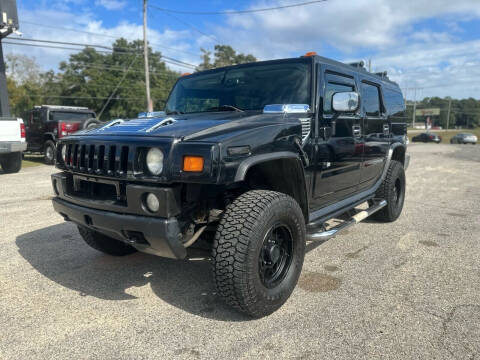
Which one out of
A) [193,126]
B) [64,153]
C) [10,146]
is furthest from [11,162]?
[193,126]

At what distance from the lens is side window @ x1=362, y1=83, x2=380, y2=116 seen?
4330mm

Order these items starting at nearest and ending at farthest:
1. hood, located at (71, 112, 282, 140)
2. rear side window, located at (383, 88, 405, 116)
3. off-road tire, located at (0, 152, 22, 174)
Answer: hood, located at (71, 112, 282, 140) < rear side window, located at (383, 88, 405, 116) < off-road tire, located at (0, 152, 22, 174)

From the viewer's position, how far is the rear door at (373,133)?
425 cm

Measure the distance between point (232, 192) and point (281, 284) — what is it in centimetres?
79

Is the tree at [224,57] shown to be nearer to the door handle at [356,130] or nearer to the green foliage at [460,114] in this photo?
the door handle at [356,130]

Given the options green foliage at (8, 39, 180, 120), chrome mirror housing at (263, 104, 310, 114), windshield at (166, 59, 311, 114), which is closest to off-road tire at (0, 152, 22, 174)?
windshield at (166, 59, 311, 114)

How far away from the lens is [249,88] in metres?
3.42

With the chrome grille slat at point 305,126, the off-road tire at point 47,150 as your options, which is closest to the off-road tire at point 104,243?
the chrome grille slat at point 305,126

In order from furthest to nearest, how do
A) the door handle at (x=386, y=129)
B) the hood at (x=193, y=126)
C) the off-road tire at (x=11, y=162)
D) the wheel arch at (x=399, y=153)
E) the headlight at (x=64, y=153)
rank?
1. the off-road tire at (x=11, y=162)
2. the wheel arch at (x=399, y=153)
3. the door handle at (x=386, y=129)
4. the headlight at (x=64, y=153)
5. the hood at (x=193, y=126)

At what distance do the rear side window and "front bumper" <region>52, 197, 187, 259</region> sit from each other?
389 centimetres

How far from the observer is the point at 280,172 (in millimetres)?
2922

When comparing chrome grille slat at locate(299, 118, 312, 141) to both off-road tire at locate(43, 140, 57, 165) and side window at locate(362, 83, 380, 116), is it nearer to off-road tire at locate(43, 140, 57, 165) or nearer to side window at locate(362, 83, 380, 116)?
side window at locate(362, 83, 380, 116)

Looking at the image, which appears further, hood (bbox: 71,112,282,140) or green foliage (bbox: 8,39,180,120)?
green foliage (bbox: 8,39,180,120)

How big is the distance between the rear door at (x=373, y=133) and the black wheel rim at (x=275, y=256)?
181 cm
